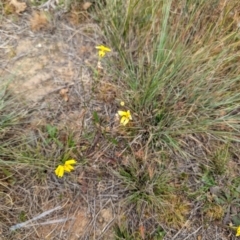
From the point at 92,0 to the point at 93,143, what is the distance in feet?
2.61

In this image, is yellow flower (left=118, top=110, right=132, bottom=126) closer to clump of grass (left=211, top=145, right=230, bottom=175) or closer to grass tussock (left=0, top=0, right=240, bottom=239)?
grass tussock (left=0, top=0, right=240, bottom=239)

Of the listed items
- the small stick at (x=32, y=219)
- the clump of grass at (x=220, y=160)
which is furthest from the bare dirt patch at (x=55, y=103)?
the clump of grass at (x=220, y=160)

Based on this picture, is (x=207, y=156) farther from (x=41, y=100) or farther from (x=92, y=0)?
(x=92, y=0)

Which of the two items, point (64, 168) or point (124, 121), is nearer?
point (64, 168)

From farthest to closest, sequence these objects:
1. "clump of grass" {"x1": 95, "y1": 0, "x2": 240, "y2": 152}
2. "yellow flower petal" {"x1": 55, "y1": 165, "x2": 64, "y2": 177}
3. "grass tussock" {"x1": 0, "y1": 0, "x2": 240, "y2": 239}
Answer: "clump of grass" {"x1": 95, "y1": 0, "x2": 240, "y2": 152} < "grass tussock" {"x1": 0, "y1": 0, "x2": 240, "y2": 239} < "yellow flower petal" {"x1": 55, "y1": 165, "x2": 64, "y2": 177}

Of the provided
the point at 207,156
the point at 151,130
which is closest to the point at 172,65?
the point at 151,130

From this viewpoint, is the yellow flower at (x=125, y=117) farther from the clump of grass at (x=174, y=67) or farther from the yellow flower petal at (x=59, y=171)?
the yellow flower petal at (x=59, y=171)

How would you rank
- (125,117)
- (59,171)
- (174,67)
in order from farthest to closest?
(174,67) → (125,117) → (59,171)

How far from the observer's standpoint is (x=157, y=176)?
5.74 feet

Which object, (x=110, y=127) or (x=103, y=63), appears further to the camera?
(x=103, y=63)

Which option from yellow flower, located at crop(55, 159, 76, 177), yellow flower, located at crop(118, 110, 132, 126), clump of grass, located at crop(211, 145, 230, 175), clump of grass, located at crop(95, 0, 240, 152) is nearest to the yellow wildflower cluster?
yellow flower, located at crop(118, 110, 132, 126)

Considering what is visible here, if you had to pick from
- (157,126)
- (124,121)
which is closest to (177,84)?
(157,126)

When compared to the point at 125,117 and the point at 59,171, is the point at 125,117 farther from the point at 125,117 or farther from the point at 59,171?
the point at 59,171

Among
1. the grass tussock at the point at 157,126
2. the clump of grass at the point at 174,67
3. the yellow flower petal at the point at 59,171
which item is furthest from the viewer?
the clump of grass at the point at 174,67
